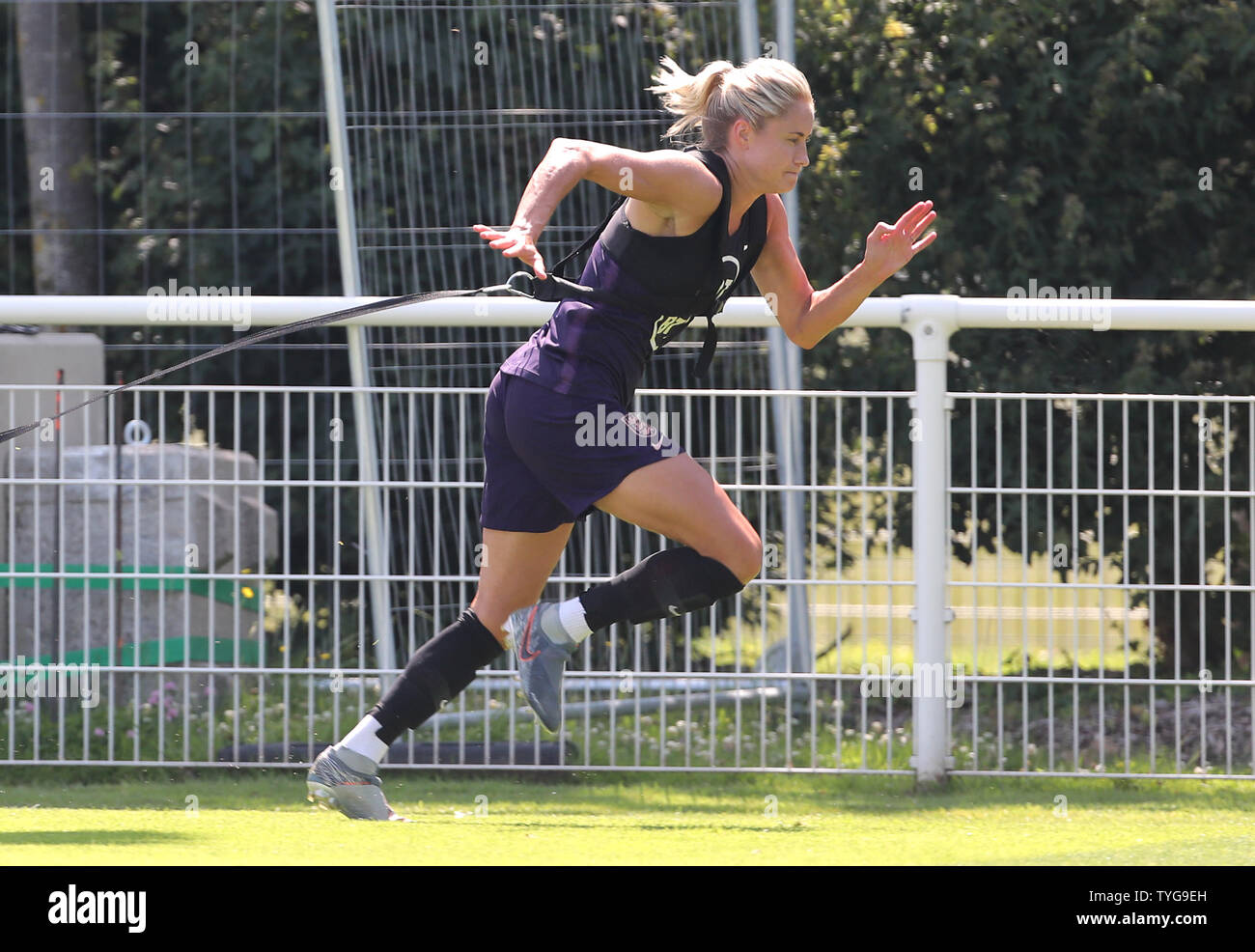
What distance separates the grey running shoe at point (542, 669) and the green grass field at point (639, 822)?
0.98 feet

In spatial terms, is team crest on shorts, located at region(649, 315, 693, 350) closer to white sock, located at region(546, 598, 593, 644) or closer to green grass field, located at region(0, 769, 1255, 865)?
white sock, located at region(546, 598, 593, 644)

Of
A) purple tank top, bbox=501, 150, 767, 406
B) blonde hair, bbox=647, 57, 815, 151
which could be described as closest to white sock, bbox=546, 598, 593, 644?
purple tank top, bbox=501, 150, 767, 406

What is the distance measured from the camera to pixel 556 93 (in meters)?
7.11

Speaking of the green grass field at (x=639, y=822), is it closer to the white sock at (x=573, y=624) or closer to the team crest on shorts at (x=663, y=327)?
the white sock at (x=573, y=624)

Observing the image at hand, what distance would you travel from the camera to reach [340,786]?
3.66 meters

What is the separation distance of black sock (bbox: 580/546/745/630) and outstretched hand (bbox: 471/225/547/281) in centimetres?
74

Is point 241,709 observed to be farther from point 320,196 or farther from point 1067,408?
point 320,196

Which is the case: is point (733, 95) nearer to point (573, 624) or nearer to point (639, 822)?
Answer: point (573, 624)

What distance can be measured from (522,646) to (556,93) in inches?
157

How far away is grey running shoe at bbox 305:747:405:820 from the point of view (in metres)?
3.66

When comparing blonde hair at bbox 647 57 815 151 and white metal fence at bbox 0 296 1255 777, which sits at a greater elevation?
blonde hair at bbox 647 57 815 151

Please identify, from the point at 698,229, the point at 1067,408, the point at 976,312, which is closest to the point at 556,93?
the point at 1067,408

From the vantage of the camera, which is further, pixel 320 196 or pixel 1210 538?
pixel 320 196

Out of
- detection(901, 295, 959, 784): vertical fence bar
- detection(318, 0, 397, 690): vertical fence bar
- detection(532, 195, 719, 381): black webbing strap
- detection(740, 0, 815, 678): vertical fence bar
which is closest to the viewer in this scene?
detection(532, 195, 719, 381): black webbing strap
